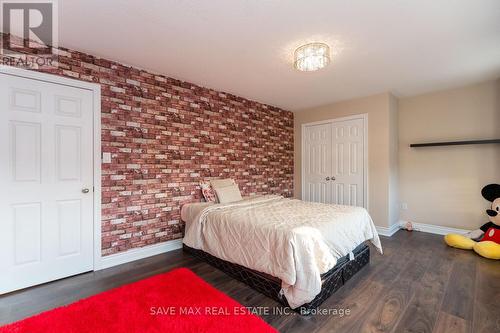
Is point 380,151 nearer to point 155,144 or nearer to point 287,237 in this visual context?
point 287,237

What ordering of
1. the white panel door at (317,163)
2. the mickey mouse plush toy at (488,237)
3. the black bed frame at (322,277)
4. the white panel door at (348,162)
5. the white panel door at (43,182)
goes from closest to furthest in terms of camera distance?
the black bed frame at (322,277) < the white panel door at (43,182) < the mickey mouse plush toy at (488,237) < the white panel door at (348,162) < the white panel door at (317,163)

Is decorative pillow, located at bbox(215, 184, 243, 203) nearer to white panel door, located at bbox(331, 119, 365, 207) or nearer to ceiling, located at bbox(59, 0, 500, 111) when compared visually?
ceiling, located at bbox(59, 0, 500, 111)

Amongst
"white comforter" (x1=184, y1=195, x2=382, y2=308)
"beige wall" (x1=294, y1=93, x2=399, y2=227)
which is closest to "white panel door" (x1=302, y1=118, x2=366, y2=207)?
"beige wall" (x1=294, y1=93, x2=399, y2=227)

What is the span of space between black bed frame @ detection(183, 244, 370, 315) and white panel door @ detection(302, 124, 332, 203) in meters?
2.12

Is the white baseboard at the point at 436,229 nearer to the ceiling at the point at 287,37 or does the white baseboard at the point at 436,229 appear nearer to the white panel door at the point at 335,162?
the white panel door at the point at 335,162

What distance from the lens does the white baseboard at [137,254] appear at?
2.66 meters

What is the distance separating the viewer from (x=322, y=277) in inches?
76.9

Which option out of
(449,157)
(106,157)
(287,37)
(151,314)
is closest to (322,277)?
(151,314)

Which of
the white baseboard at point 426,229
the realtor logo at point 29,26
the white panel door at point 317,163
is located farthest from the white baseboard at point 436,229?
the realtor logo at point 29,26

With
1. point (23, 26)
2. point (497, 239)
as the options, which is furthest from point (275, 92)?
point (497, 239)

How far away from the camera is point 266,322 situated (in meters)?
1.71

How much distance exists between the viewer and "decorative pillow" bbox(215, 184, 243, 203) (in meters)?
3.35

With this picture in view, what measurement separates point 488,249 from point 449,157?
162cm

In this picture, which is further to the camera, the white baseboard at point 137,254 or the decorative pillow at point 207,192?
the decorative pillow at point 207,192
